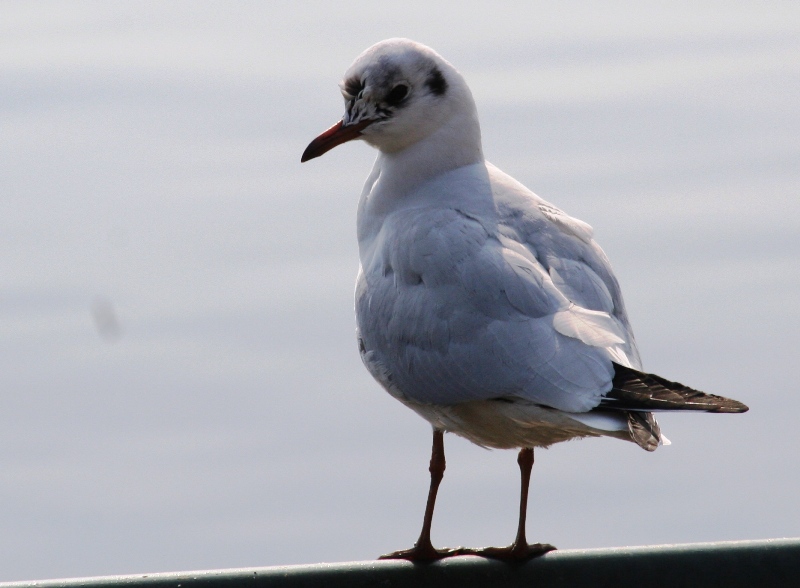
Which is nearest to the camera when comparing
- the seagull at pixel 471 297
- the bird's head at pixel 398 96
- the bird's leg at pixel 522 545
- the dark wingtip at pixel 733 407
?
the dark wingtip at pixel 733 407

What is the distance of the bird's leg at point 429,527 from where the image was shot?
509cm

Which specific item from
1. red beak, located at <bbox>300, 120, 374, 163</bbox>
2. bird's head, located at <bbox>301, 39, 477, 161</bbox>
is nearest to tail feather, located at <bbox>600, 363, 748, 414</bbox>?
bird's head, located at <bbox>301, 39, 477, 161</bbox>

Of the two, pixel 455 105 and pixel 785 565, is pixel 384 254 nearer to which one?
pixel 455 105

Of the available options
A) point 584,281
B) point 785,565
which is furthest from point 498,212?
point 785,565

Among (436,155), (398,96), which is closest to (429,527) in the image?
(436,155)

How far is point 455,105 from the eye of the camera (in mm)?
5508

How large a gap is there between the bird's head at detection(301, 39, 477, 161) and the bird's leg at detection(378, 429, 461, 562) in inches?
44.9

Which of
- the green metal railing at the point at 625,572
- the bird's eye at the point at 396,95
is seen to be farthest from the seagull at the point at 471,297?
the green metal railing at the point at 625,572

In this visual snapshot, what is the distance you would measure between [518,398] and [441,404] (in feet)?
1.15

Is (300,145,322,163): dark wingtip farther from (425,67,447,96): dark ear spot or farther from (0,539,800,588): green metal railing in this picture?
(0,539,800,588): green metal railing

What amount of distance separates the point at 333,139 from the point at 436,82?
1.46 feet

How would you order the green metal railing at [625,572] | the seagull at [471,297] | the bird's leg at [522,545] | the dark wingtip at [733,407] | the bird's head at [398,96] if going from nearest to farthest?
1. the dark wingtip at [733,407]
2. the green metal railing at [625,572]
3. the seagull at [471,297]
4. the bird's leg at [522,545]
5. the bird's head at [398,96]

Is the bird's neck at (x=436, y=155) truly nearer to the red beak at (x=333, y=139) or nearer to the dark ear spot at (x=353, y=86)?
the red beak at (x=333, y=139)

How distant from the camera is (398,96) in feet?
18.0
